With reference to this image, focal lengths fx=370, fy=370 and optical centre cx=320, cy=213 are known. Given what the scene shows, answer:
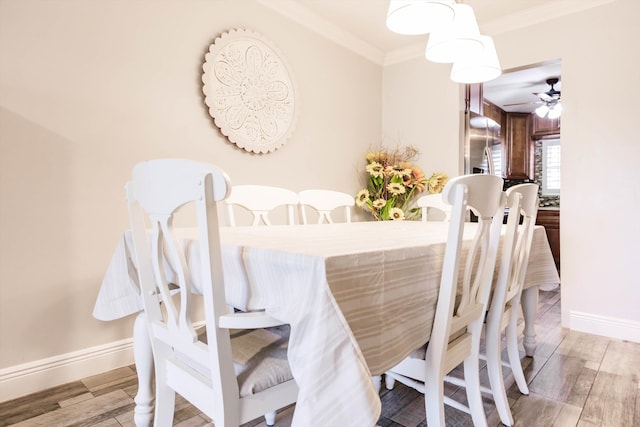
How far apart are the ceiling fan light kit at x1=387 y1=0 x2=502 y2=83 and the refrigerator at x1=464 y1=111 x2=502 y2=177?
1524 mm

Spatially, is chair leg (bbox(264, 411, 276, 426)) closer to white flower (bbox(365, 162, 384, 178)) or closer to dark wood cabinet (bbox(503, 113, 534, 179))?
white flower (bbox(365, 162, 384, 178))

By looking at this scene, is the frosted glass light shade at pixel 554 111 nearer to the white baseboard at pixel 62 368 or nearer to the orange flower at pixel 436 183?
the orange flower at pixel 436 183

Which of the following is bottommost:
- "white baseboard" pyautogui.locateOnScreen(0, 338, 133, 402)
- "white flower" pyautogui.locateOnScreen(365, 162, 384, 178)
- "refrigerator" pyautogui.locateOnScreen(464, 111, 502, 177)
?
"white baseboard" pyautogui.locateOnScreen(0, 338, 133, 402)

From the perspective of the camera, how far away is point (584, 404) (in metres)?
1.64

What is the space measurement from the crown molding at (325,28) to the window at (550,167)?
331cm

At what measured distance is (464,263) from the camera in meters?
1.30

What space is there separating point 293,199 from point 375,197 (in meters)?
1.27

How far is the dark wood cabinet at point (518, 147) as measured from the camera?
5387mm

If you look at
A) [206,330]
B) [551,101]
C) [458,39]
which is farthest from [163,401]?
[551,101]

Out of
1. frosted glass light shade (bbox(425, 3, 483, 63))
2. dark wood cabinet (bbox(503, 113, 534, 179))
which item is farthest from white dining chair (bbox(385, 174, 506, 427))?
dark wood cabinet (bbox(503, 113, 534, 179))

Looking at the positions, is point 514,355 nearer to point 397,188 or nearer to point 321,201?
point 321,201

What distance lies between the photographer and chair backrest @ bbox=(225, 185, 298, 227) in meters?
2.04

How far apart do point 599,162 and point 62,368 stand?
11.6 ft

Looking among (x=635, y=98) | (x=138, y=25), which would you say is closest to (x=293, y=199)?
(x=138, y=25)
